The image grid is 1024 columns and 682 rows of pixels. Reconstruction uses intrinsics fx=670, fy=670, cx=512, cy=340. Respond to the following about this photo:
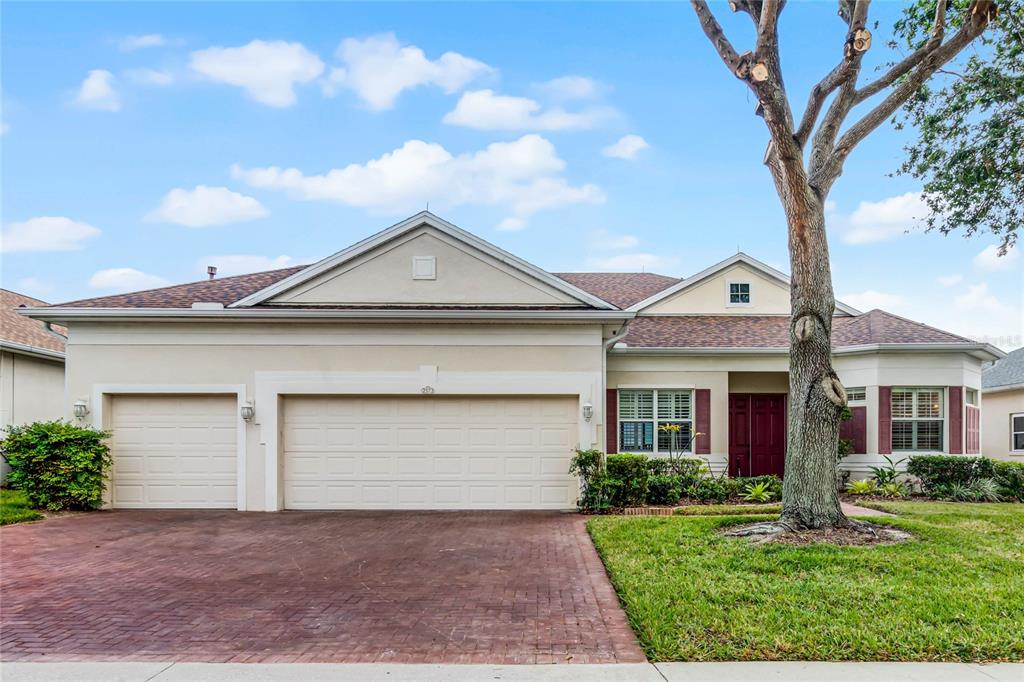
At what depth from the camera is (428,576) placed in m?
7.30

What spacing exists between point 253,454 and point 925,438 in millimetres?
13914

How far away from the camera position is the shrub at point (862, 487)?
550 inches

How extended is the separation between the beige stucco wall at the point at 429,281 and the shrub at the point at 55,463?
442 cm

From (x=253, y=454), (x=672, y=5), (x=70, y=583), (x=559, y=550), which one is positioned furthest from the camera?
Result: (x=253, y=454)

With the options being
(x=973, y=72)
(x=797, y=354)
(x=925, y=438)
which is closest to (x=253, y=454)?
(x=797, y=354)

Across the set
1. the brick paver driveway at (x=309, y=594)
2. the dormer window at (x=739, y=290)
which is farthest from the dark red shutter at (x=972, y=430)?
the brick paver driveway at (x=309, y=594)

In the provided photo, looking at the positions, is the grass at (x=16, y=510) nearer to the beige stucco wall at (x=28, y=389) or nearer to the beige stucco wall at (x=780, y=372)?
the beige stucco wall at (x=28, y=389)

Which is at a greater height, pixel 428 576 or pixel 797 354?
pixel 797 354

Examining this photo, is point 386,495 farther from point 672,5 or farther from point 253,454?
point 672,5

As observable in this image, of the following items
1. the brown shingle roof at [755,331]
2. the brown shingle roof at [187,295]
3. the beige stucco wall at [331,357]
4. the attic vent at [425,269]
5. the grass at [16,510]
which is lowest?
the grass at [16,510]

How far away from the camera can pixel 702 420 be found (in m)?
14.9

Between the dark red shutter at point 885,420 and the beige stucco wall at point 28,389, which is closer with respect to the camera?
the dark red shutter at point 885,420

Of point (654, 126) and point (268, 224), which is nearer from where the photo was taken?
point (654, 126)

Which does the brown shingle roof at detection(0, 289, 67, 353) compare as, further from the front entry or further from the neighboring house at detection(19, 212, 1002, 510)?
the front entry
